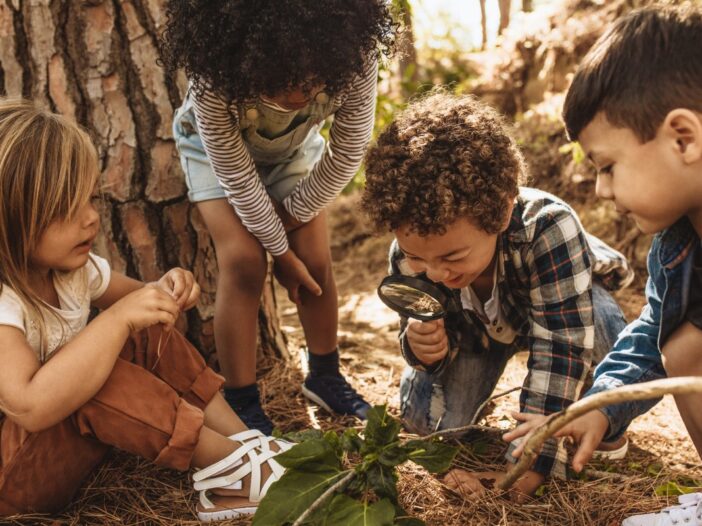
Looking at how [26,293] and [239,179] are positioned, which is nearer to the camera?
[26,293]

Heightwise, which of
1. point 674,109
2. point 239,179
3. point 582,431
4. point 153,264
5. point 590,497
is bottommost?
point 590,497

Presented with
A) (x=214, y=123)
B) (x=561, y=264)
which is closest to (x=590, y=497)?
(x=561, y=264)

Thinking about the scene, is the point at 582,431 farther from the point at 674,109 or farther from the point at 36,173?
the point at 36,173

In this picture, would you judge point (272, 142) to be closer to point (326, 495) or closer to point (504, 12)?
point (326, 495)

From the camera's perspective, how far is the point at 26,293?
5.67ft

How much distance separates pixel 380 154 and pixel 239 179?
0.53 metres

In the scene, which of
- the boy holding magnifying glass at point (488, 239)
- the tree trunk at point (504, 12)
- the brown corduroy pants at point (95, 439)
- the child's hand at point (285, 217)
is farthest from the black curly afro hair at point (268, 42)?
the tree trunk at point (504, 12)

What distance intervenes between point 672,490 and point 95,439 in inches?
63.2

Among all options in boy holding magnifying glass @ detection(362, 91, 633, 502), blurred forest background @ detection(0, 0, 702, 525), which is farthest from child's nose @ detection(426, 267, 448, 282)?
blurred forest background @ detection(0, 0, 702, 525)

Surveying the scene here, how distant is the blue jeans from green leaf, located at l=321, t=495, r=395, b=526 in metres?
0.81

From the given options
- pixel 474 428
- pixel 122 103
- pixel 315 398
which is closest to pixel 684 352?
pixel 474 428

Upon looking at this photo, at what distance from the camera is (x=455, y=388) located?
8.02 ft

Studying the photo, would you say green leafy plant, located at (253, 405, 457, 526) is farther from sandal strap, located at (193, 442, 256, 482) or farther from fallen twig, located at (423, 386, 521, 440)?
sandal strap, located at (193, 442, 256, 482)

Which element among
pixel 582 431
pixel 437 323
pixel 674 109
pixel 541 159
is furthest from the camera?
pixel 541 159
